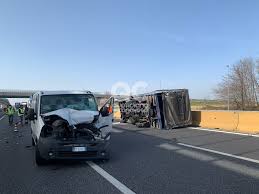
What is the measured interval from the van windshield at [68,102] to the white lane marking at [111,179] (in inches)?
78.2

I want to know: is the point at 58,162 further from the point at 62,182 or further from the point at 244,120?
the point at 244,120

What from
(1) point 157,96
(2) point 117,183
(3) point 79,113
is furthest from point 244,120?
(2) point 117,183

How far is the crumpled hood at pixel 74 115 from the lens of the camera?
986cm

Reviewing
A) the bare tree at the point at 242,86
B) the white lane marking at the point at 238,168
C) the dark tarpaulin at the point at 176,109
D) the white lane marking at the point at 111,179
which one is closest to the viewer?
the white lane marking at the point at 111,179

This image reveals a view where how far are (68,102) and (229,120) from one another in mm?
11162

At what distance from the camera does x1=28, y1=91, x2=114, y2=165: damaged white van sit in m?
9.37

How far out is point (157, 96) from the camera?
Result: 22.6 meters

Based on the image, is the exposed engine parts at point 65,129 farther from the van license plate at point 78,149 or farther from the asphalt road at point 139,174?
the asphalt road at point 139,174

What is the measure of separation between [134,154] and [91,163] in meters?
1.94

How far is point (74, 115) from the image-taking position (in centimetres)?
1018

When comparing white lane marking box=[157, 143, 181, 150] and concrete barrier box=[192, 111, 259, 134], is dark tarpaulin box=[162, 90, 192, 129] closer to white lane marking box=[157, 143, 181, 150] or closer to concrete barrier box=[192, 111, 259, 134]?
concrete barrier box=[192, 111, 259, 134]

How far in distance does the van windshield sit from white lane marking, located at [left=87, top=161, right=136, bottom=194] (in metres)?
1.99

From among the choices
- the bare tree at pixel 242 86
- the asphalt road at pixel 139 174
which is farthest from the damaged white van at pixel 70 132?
the bare tree at pixel 242 86

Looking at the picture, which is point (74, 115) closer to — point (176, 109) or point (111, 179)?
point (111, 179)
